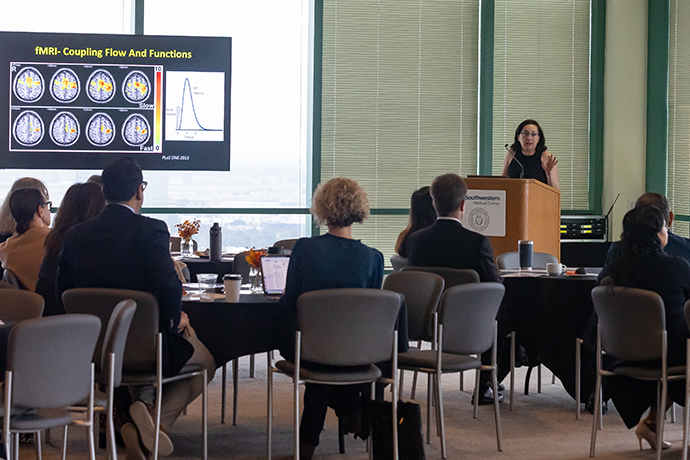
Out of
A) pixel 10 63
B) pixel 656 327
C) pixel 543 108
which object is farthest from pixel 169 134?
pixel 656 327

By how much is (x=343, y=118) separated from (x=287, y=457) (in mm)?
4916

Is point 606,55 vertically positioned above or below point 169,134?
above

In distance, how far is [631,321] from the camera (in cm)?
366

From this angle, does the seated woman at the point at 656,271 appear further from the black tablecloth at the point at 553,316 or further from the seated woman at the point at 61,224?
the seated woman at the point at 61,224

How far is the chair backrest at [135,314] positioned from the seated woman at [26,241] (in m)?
1.04

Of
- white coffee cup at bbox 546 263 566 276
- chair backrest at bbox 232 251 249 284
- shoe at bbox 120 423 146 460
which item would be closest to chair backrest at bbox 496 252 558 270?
white coffee cup at bbox 546 263 566 276

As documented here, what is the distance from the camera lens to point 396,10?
27.1 ft

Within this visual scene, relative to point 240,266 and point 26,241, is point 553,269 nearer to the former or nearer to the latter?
point 240,266

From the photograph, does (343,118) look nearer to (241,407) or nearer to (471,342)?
(241,407)

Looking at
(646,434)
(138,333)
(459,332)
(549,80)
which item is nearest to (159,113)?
(549,80)

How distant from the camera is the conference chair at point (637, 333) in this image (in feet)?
11.8

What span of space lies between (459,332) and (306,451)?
96 centimetres

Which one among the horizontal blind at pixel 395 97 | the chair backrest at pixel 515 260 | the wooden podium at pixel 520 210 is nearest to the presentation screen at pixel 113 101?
the horizontal blind at pixel 395 97

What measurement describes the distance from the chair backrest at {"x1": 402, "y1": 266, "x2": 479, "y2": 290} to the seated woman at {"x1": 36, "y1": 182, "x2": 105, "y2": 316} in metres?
1.81
